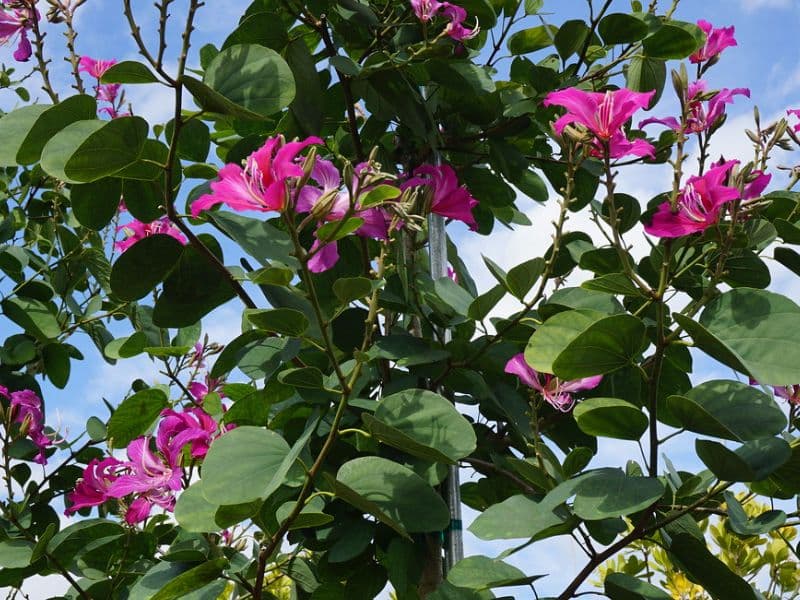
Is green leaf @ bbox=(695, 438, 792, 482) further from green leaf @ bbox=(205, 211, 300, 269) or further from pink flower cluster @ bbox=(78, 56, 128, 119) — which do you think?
pink flower cluster @ bbox=(78, 56, 128, 119)

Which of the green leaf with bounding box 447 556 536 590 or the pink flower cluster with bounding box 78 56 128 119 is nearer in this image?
the green leaf with bounding box 447 556 536 590

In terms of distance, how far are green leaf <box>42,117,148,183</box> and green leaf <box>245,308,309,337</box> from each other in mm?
237

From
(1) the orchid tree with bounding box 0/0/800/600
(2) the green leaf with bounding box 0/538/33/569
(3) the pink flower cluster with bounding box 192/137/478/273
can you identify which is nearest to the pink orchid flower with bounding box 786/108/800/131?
(1) the orchid tree with bounding box 0/0/800/600

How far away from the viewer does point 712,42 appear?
1.59 m

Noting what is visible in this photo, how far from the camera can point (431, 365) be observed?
4.35 ft

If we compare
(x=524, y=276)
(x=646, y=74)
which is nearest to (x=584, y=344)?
(x=524, y=276)

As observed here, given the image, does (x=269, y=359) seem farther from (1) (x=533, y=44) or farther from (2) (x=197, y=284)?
(1) (x=533, y=44)

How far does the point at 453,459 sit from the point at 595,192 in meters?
0.84

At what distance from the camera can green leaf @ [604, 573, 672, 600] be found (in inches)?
43.4

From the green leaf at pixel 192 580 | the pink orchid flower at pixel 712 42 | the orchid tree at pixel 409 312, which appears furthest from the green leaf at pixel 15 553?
the pink orchid flower at pixel 712 42

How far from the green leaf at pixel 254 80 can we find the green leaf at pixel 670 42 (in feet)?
2.49

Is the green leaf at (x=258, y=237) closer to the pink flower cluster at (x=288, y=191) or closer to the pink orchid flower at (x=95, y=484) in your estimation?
the pink flower cluster at (x=288, y=191)

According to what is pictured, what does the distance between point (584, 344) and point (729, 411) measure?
181 mm

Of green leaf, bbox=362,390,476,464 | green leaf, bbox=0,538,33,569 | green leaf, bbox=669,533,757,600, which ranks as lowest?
green leaf, bbox=669,533,757,600
